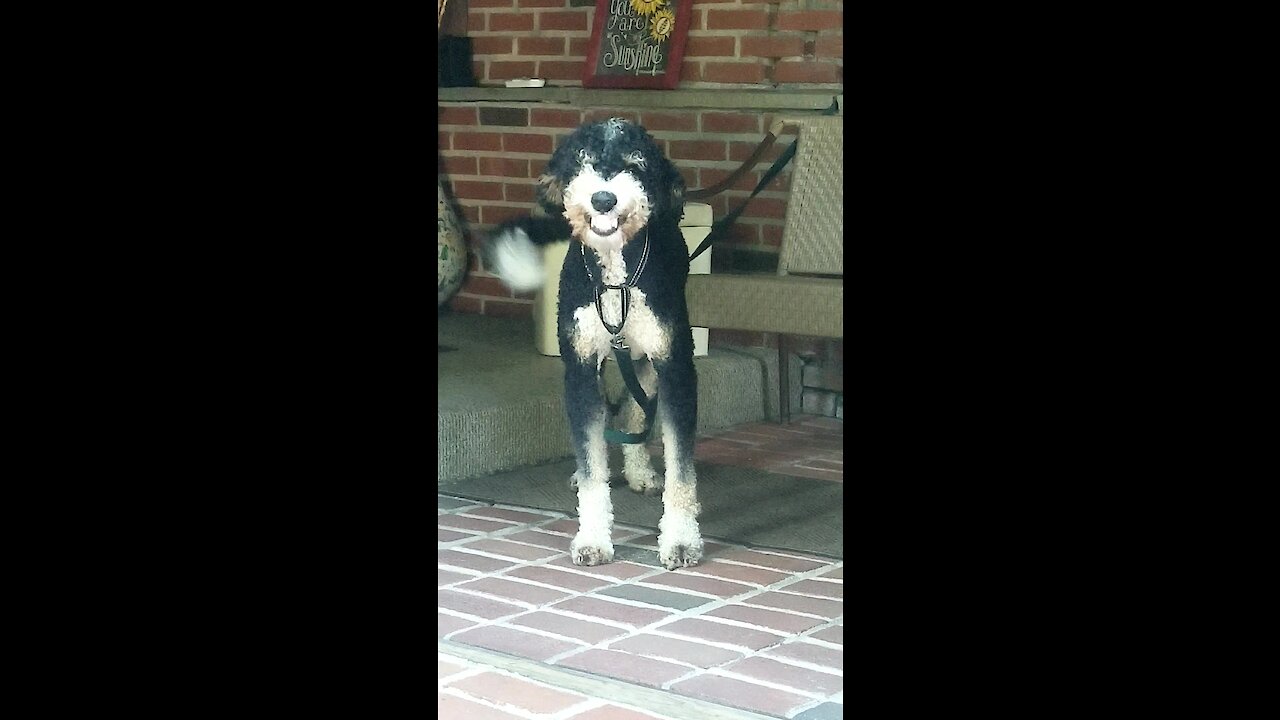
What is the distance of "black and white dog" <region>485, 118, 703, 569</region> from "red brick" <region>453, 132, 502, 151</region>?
2.47 meters

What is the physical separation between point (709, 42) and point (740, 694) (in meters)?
3.27

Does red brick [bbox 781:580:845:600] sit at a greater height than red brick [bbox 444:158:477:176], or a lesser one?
lesser

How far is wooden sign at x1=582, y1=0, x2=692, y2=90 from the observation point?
18.3 feet

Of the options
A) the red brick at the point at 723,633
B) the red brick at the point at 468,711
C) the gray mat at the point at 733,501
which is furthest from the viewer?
the gray mat at the point at 733,501

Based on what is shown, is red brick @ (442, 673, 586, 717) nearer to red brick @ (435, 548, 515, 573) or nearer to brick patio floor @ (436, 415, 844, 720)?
brick patio floor @ (436, 415, 844, 720)

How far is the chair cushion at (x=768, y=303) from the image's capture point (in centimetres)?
435

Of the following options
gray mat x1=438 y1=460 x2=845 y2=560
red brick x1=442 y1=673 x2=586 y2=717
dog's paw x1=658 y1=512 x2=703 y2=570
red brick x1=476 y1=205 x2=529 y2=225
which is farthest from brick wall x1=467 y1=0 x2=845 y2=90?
red brick x1=442 y1=673 x2=586 y2=717

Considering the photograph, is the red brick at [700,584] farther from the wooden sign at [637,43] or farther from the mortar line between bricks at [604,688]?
the wooden sign at [637,43]

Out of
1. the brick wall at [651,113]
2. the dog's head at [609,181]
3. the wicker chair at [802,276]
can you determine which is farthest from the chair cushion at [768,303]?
the dog's head at [609,181]

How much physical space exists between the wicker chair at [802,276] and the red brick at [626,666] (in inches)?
62.5

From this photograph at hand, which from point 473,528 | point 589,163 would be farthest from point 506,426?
point 589,163

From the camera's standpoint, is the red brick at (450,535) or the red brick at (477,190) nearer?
the red brick at (450,535)

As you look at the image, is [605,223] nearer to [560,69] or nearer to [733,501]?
[733,501]
